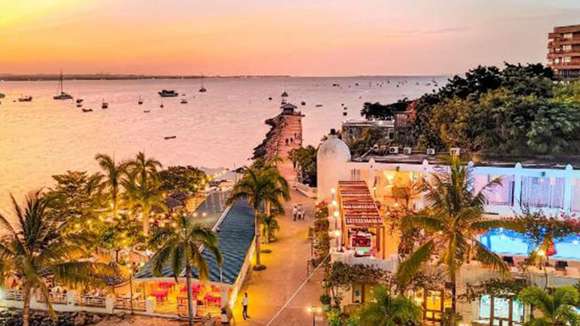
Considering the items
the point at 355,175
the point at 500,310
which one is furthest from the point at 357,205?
the point at 500,310

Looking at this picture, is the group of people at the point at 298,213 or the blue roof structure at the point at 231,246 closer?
the blue roof structure at the point at 231,246

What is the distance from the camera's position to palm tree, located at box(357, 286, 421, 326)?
1423 centimetres

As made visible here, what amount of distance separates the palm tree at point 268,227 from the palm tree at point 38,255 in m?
11.0

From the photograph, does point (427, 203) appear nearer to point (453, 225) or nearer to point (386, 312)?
point (453, 225)

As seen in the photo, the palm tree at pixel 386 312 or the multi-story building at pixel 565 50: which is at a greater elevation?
the multi-story building at pixel 565 50

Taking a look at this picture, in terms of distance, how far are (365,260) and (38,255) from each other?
10325mm

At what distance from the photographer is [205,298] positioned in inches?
848

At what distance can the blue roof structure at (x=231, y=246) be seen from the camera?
21.5 meters

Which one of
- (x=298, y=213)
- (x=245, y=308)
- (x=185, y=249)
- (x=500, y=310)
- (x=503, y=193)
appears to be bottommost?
(x=245, y=308)

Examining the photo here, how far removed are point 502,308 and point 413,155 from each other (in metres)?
13.8

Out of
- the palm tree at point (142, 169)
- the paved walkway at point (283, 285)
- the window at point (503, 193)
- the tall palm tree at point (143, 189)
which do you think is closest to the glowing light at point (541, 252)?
the window at point (503, 193)

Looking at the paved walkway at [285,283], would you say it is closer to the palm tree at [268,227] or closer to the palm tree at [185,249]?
the palm tree at [268,227]

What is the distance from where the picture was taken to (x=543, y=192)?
24375 mm

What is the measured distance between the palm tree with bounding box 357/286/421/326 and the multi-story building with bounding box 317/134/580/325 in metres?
4.35
